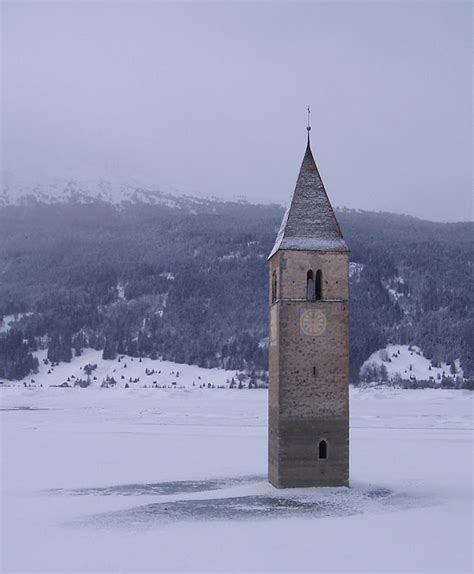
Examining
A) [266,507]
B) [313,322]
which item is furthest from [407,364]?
[266,507]

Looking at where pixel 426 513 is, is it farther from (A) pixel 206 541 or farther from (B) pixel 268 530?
(A) pixel 206 541

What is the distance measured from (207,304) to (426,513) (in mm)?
146398

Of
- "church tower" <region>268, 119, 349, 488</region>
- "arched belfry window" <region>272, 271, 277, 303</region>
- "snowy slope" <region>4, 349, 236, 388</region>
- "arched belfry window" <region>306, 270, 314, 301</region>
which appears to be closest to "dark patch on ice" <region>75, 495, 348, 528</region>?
"church tower" <region>268, 119, 349, 488</region>

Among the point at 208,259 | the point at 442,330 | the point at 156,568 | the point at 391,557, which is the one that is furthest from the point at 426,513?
the point at 208,259

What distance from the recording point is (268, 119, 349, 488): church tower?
35375mm

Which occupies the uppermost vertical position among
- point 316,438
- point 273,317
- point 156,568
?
point 273,317

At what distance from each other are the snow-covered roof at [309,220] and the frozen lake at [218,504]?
416 inches

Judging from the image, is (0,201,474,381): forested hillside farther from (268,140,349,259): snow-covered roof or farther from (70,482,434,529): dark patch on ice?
(70,482,434,529): dark patch on ice

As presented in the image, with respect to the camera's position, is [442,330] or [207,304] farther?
[207,304]

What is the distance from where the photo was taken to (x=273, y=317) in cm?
3800

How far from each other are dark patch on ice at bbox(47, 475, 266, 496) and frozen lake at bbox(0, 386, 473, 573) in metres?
0.08

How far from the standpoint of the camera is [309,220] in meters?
37.0

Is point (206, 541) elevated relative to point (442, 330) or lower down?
lower down

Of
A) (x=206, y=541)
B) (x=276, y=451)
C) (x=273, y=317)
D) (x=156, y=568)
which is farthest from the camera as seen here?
(x=273, y=317)
